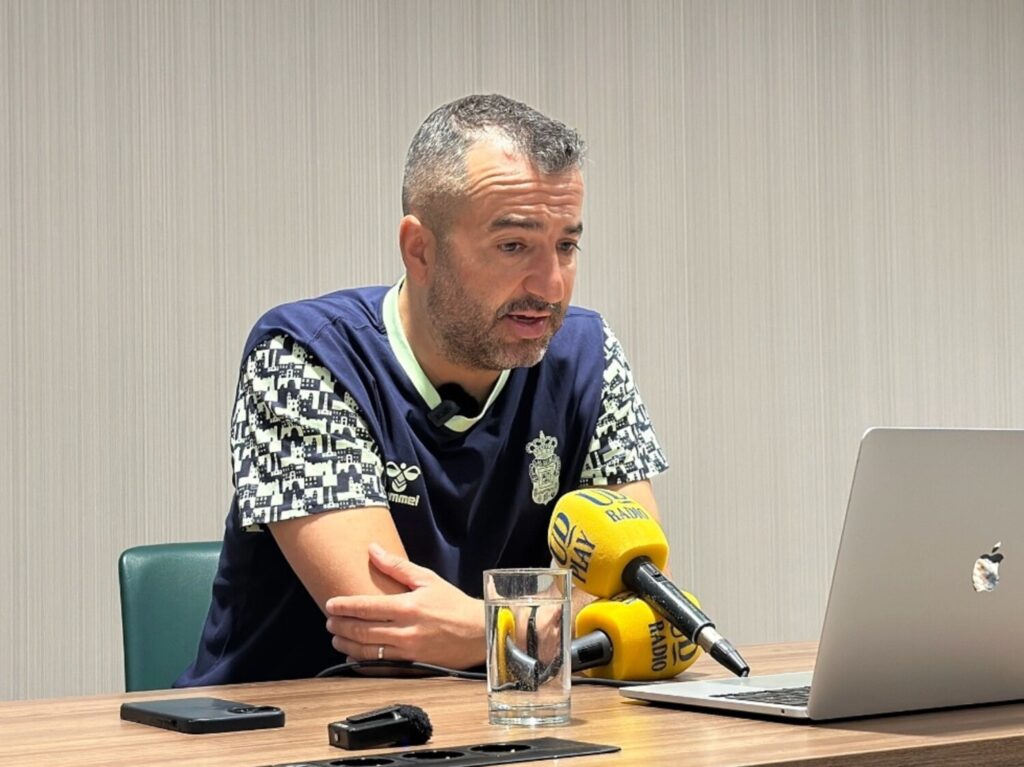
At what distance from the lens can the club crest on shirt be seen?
1.96m

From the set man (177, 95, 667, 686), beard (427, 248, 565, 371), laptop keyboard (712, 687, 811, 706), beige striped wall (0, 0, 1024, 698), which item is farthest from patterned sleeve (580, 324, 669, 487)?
beige striped wall (0, 0, 1024, 698)

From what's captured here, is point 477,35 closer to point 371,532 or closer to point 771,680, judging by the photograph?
point 371,532

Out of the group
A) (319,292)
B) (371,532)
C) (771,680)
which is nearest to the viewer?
(771,680)

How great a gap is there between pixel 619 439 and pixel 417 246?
37cm

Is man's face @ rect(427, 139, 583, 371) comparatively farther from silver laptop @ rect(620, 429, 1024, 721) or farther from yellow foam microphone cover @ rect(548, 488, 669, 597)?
Answer: silver laptop @ rect(620, 429, 1024, 721)

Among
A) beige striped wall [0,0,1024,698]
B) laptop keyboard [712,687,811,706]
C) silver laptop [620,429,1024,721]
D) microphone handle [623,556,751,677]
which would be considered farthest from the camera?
beige striped wall [0,0,1024,698]

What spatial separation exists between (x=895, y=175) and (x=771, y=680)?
2.50 meters

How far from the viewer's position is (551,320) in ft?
6.20

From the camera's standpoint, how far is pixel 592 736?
3.45ft

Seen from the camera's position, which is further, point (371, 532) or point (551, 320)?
Result: point (551, 320)

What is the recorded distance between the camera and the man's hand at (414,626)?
4.96 ft

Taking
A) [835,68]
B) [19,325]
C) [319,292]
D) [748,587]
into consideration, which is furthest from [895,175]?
[19,325]

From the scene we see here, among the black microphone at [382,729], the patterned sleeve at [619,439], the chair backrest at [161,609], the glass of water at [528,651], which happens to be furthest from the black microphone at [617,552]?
the chair backrest at [161,609]

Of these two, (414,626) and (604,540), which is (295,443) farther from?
(604,540)
